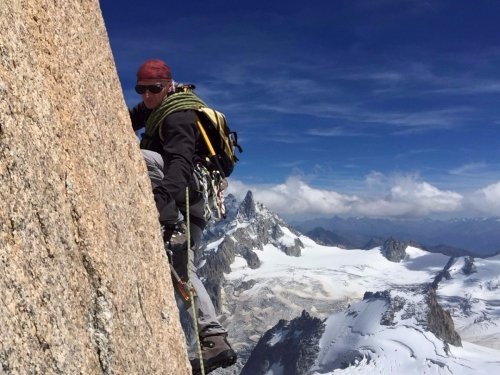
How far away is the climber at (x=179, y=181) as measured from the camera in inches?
267

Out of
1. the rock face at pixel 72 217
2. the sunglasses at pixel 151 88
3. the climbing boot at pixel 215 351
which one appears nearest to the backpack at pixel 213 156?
the sunglasses at pixel 151 88

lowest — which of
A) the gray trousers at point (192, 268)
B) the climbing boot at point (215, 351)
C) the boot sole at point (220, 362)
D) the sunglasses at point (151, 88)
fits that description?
the boot sole at point (220, 362)

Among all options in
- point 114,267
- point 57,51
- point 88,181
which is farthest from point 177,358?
point 57,51

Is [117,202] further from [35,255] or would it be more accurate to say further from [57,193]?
[35,255]

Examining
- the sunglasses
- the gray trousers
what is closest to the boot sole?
the gray trousers

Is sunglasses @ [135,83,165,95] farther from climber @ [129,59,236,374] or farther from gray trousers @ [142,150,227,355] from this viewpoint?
gray trousers @ [142,150,227,355]

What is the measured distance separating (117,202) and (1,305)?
7.11 ft

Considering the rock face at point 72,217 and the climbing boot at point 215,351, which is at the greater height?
the rock face at point 72,217

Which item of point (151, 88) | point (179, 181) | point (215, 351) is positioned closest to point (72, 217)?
point (179, 181)

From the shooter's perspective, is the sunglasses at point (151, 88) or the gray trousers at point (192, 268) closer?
the gray trousers at point (192, 268)

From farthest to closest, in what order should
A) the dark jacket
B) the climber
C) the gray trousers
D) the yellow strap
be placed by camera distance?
the yellow strap
the gray trousers
the climber
the dark jacket

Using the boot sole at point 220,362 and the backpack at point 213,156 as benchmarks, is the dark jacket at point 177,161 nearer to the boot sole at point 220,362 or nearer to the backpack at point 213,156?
the backpack at point 213,156

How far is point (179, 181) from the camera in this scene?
21.7ft

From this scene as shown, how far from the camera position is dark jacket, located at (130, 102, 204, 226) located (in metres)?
6.66
